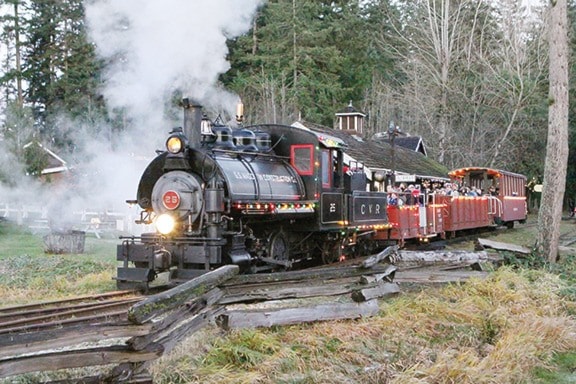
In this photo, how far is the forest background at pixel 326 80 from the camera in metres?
27.6

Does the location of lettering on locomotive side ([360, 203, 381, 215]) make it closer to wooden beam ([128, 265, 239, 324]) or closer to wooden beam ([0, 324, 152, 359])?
wooden beam ([128, 265, 239, 324])

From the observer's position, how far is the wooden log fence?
5125 millimetres

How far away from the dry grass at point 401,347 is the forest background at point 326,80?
15.9 meters

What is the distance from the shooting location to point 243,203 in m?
10.7

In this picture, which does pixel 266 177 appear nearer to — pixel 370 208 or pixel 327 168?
pixel 327 168

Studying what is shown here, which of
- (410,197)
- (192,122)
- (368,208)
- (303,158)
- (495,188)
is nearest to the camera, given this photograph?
Answer: (192,122)

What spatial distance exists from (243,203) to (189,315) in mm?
4356

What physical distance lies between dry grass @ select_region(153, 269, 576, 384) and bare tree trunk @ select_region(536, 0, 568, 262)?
4.96 metres

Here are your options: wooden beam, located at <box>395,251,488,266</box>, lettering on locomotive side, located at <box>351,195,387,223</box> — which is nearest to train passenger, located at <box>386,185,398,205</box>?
lettering on locomotive side, located at <box>351,195,387,223</box>

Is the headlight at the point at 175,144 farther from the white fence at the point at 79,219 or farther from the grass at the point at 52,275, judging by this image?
the white fence at the point at 79,219

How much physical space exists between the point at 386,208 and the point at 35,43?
27.9 meters

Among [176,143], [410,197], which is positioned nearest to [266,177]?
[176,143]

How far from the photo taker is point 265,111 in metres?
35.6

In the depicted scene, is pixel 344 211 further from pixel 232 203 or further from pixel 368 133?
pixel 368 133
